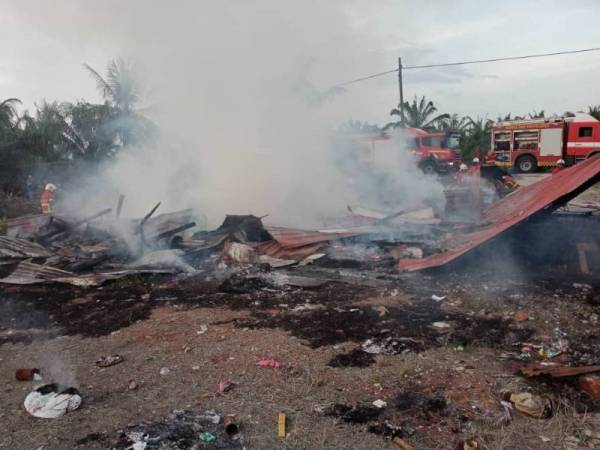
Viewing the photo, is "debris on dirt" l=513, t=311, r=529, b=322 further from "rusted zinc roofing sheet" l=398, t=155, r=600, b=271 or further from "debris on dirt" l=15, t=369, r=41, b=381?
"debris on dirt" l=15, t=369, r=41, b=381

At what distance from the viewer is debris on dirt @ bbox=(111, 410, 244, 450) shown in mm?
2674

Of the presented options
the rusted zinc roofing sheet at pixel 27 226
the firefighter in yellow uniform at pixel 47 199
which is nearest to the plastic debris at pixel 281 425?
the rusted zinc roofing sheet at pixel 27 226

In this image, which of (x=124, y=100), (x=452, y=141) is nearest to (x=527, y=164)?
(x=452, y=141)

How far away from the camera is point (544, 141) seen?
20.0m

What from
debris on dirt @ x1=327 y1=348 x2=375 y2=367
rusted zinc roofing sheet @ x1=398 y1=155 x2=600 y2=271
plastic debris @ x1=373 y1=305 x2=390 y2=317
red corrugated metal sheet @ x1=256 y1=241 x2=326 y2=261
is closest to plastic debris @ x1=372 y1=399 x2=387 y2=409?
debris on dirt @ x1=327 y1=348 x2=375 y2=367

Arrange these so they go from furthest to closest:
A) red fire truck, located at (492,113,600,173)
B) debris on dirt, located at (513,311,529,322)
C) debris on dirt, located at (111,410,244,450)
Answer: red fire truck, located at (492,113,600,173) → debris on dirt, located at (513,311,529,322) → debris on dirt, located at (111,410,244,450)

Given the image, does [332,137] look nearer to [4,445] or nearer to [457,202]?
[457,202]

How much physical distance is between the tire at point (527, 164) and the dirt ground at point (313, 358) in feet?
56.9

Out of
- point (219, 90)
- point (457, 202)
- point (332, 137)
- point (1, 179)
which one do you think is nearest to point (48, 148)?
point (1, 179)

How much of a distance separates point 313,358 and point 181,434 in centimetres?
123

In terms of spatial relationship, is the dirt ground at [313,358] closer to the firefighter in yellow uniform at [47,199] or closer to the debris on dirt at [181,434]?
the debris on dirt at [181,434]

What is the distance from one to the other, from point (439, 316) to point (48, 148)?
54.5 feet

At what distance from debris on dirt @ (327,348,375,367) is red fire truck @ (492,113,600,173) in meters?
19.0

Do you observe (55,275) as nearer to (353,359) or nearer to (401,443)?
(353,359)
